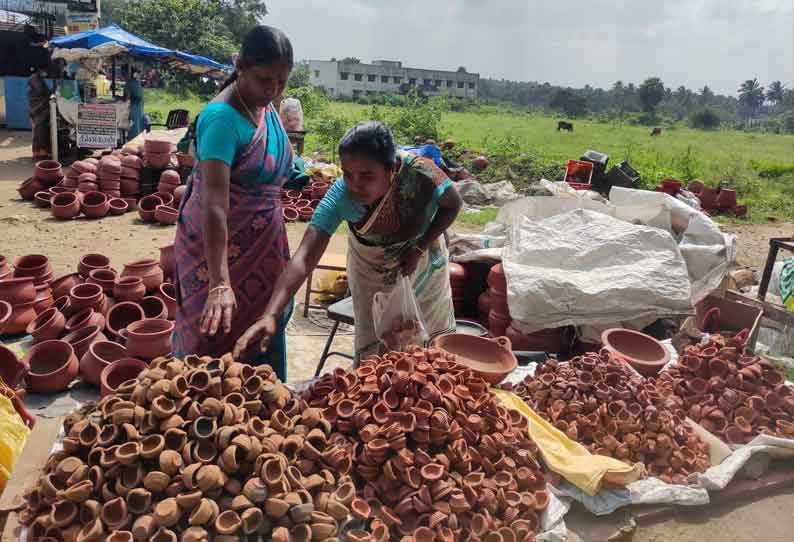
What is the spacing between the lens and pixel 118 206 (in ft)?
26.9

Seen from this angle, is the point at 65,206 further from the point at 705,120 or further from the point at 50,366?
the point at 705,120

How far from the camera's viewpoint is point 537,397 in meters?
2.39

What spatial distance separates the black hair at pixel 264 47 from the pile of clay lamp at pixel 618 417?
158cm

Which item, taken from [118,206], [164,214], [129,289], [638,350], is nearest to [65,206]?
[118,206]

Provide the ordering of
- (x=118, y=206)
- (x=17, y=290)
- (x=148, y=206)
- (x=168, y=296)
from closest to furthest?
(x=17, y=290), (x=168, y=296), (x=148, y=206), (x=118, y=206)

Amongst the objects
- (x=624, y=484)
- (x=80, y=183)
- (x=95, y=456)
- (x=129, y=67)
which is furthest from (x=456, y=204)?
(x=129, y=67)

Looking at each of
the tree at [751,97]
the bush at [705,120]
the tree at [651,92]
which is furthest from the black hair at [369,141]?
the tree at [751,97]

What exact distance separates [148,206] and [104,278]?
363 centimetres

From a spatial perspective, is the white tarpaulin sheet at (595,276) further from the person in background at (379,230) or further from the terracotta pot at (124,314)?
the terracotta pot at (124,314)

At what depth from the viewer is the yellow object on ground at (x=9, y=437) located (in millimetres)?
2194

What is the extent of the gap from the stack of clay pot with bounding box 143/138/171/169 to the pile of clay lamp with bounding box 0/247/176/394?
4162 mm

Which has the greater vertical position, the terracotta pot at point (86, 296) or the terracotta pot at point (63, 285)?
the terracotta pot at point (86, 296)

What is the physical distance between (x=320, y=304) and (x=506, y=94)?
102 metres

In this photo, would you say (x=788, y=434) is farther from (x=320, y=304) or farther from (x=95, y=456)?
(x=320, y=304)
